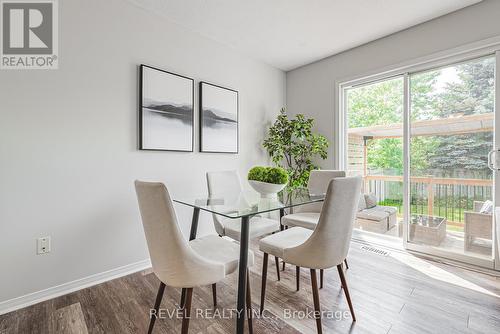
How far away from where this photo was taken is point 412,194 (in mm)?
2764

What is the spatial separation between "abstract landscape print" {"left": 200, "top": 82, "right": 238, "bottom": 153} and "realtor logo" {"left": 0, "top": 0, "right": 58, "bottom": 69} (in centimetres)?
134

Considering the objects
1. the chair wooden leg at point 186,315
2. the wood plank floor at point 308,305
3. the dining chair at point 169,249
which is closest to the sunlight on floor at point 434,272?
the wood plank floor at point 308,305

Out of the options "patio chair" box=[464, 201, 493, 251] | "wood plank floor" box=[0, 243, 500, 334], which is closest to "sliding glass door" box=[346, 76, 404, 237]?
"patio chair" box=[464, 201, 493, 251]

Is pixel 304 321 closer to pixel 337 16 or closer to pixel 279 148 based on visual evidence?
pixel 279 148

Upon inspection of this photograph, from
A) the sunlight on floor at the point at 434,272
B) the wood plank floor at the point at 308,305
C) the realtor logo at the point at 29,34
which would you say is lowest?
the wood plank floor at the point at 308,305

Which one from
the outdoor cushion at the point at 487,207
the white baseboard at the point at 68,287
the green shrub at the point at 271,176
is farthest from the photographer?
the outdoor cushion at the point at 487,207

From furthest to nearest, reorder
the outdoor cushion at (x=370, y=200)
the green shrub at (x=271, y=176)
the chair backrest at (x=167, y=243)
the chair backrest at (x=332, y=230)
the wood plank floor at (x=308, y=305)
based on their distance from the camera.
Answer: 1. the outdoor cushion at (x=370, y=200)
2. the green shrub at (x=271, y=176)
3. the wood plank floor at (x=308, y=305)
4. the chair backrest at (x=332, y=230)
5. the chair backrest at (x=167, y=243)

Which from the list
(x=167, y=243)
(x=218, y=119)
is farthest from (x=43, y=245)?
(x=218, y=119)

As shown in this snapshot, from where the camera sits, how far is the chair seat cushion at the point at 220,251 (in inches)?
54.3

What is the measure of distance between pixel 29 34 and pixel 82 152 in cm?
96

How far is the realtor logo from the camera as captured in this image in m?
1.72

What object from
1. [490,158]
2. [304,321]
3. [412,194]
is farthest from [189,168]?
[490,158]

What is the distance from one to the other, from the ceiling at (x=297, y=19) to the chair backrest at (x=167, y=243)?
6.46 ft

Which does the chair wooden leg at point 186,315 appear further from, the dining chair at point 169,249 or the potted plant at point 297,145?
the potted plant at point 297,145
